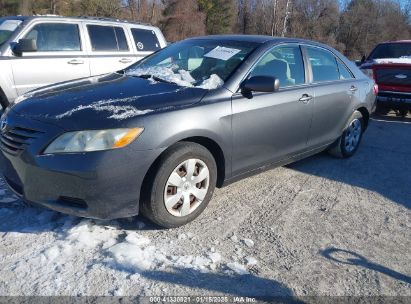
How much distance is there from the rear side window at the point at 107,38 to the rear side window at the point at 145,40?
293mm

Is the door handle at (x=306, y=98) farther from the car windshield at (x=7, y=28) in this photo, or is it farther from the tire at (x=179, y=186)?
the car windshield at (x=7, y=28)

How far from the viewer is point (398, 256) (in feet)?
9.87

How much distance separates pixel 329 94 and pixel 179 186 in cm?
240

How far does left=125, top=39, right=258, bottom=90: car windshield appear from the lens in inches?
138

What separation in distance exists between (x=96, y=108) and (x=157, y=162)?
61 cm

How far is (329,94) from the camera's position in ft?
14.8

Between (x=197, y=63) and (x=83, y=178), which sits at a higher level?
(x=197, y=63)

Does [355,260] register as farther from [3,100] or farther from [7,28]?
[7,28]

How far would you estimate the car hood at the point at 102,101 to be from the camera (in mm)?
2742

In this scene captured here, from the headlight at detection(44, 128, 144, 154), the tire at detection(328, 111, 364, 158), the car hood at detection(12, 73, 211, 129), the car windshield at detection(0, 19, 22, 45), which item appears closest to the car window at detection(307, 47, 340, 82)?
the tire at detection(328, 111, 364, 158)

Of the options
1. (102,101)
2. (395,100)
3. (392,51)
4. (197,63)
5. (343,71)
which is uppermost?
(197,63)

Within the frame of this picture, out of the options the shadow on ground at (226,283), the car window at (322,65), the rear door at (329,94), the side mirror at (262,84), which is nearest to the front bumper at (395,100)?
the rear door at (329,94)

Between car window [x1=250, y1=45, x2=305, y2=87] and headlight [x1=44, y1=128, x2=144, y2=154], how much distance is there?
152 centimetres

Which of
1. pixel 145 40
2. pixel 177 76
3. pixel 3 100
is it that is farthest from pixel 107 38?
pixel 177 76
